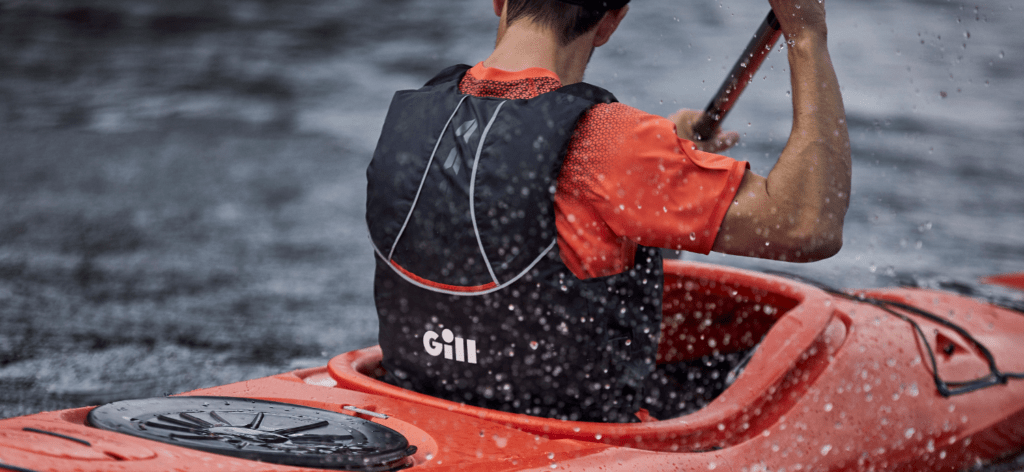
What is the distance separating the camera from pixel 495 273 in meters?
1.45

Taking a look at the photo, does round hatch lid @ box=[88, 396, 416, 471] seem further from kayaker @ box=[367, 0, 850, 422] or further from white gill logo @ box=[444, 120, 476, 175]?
white gill logo @ box=[444, 120, 476, 175]

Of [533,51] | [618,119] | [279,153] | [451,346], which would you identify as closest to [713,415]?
[451,346]

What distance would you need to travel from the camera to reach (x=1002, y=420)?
2539 mm

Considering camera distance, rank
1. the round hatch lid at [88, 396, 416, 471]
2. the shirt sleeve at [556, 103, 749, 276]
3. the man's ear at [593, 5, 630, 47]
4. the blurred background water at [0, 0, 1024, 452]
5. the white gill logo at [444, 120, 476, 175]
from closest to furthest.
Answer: the round hatch lid at [88, 396, 416, 471], the shirt sleeve at [556, 103, 749, 276], the white gill logo at [444, 120, 476, 175], the man's ear at [593, 5, 630, 47], the blurred background water at [0, 0, 1024, 452]

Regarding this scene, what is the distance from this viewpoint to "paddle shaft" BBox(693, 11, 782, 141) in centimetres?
206

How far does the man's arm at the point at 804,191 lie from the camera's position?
138cm

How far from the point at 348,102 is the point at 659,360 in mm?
9852

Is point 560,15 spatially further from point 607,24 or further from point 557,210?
point 557,210

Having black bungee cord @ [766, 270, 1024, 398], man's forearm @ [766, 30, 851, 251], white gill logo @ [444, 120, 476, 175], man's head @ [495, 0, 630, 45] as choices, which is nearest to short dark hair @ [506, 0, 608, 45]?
man's head @ [495, 0, 630, 45]

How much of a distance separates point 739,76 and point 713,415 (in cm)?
94

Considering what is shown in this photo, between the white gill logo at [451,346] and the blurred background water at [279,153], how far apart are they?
97 cm

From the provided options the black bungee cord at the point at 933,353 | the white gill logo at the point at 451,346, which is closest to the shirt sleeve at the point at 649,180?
the white gill logo at the point at 451,346

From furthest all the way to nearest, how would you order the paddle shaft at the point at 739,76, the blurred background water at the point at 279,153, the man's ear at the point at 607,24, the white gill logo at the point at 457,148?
1. the blurred background water at the point at 279,153
2. the paddle shaft at the point at 739,76
3. the man's ear at the point at 607,24
4. the white gill logo at the point at 457,148

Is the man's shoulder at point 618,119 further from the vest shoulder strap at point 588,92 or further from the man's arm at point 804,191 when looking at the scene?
the man's arm at point 804,191
